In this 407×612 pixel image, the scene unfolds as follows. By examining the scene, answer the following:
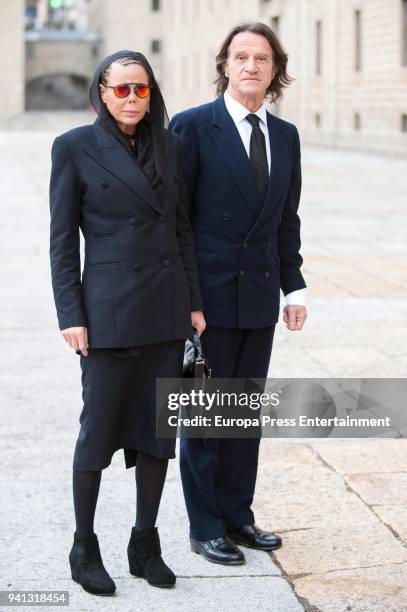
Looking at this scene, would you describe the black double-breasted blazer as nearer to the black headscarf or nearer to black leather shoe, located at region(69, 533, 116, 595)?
the black headscarf

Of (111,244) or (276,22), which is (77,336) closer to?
(111,244)

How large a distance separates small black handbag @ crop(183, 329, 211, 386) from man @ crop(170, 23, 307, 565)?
0.66 ft

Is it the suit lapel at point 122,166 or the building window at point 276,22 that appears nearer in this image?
the suit lapel at point 122,166

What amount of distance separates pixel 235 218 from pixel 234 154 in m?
0.22

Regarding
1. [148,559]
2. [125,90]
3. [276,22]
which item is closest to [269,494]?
[148,559]

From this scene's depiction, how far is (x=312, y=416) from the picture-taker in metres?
5.88

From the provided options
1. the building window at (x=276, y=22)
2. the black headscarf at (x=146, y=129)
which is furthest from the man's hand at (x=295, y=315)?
the building window at (x=276, y=22)

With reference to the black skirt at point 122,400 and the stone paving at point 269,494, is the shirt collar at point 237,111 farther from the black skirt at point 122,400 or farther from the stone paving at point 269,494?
the stone paving at point 269,494

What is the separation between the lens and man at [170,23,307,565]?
4023mm

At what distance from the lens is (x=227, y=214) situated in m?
4.03

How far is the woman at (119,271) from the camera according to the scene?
12.1 feet

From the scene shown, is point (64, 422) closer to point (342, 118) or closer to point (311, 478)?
point (311, 478)

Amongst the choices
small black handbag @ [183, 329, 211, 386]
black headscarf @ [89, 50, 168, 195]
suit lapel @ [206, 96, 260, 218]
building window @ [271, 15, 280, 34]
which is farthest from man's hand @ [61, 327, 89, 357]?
building window @ [271, 15, 280, 34]

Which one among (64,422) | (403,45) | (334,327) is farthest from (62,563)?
(403,45)
